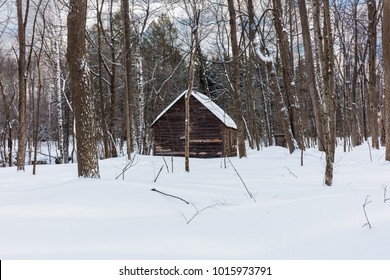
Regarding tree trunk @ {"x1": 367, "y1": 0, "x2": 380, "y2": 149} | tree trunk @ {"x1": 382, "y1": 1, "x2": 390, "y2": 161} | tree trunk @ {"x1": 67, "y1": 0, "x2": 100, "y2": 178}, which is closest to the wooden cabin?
tree trunk @ {"x1": 367, "y1": 0, "x2": 380, "y2": 149}

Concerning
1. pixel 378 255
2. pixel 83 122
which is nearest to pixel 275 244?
pixel 378 255

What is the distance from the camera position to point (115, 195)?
12.8 feet

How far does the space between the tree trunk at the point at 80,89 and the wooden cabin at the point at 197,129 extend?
443 inches

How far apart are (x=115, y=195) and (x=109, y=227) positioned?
3.48 feet

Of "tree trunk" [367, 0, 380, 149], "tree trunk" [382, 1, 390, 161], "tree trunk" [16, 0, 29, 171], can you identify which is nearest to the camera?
"tree trunk" [382, 1, 390, 161]

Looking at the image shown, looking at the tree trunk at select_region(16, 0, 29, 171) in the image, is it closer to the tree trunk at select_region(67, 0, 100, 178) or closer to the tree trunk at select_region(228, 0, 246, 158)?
the tree trunk at select_region(67, 0, 100, 178)

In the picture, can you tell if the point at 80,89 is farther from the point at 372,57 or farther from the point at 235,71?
the point at 372,57

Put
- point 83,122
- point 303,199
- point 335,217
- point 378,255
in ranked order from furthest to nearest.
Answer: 1. point 83,122
2. point 303,199
3. point 335,217
4. point 378,255

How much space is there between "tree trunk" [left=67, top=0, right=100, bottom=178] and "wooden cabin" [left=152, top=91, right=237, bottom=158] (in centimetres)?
1125

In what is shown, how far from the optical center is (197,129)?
17.2 m

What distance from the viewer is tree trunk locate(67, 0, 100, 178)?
17.3ft

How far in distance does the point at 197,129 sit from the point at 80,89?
1210cm

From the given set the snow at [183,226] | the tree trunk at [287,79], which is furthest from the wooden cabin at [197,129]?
the snow at [183,226]

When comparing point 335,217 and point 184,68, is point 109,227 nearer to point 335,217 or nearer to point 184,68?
point 335,217
